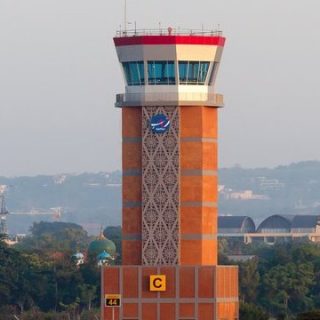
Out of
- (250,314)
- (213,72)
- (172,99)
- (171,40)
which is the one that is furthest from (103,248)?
(171,40)

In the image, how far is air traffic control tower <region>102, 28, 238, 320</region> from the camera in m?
88.8

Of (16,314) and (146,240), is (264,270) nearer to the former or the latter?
(16,314)

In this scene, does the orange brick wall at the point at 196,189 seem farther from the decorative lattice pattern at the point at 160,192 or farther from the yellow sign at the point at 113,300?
the yellow sign at the point at 113,300

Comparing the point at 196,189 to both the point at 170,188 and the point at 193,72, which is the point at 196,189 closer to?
the point at 170,188

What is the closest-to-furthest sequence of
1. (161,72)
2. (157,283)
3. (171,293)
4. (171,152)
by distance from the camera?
(157,283)
(171,293)
(171,152)
(161,72)

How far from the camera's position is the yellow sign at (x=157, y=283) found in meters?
88.6

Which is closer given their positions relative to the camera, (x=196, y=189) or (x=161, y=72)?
(x=196, y=189)

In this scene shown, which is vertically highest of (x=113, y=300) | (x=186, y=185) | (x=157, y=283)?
(x=186, y=185)

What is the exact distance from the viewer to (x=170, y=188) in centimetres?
8894

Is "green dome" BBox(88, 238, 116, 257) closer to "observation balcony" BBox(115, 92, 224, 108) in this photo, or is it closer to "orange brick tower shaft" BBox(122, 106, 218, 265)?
"orange brick tower shaft" BBox(122, 106, 218, 265)

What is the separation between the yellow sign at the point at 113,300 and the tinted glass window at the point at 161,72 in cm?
856

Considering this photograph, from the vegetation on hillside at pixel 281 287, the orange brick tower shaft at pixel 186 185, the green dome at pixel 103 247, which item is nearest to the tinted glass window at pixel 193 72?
the orange brick tower shaft at pixel 186 185

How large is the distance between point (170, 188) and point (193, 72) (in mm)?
4773

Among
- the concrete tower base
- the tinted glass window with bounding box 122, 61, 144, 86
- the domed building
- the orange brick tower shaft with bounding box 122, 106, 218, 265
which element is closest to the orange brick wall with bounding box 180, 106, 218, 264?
the orange brick tower shaft with bounding box 122, 106, 218, 265
